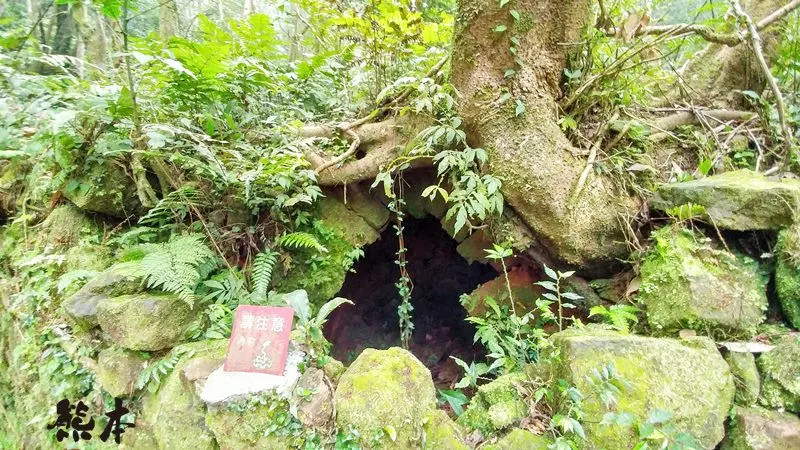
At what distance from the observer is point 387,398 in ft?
6.56

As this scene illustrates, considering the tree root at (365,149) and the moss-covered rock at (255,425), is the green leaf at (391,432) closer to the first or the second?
the moss-covered rock at (255,425)

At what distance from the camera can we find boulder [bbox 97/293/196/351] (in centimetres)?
247

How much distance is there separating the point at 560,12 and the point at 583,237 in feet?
5.65

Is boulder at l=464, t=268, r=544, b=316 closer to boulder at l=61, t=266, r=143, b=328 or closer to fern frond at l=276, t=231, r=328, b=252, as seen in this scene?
fern frond at l=276, t=231, r=328, b=252

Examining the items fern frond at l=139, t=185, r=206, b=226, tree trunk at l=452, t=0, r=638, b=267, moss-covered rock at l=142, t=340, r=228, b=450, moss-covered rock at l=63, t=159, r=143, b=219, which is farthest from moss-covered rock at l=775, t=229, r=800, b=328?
moss-covered rock at l=63, t=159, r=143, b=219

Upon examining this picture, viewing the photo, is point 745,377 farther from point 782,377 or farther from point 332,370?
point 332,370

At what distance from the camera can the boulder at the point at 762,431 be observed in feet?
6.35

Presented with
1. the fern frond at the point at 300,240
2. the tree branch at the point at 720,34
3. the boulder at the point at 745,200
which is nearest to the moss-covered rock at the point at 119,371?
the fern frond at the point at 300,240

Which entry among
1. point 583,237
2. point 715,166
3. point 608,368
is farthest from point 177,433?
point 715,166

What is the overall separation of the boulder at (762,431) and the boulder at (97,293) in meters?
3.64

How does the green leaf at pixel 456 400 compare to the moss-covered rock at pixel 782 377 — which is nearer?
the moss-covered rock at pixel 782 377

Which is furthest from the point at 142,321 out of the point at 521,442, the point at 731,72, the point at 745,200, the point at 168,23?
the point at 168,23

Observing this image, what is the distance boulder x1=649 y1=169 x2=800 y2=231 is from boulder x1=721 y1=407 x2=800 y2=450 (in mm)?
1179

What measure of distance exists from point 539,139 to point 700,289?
1459 mm
